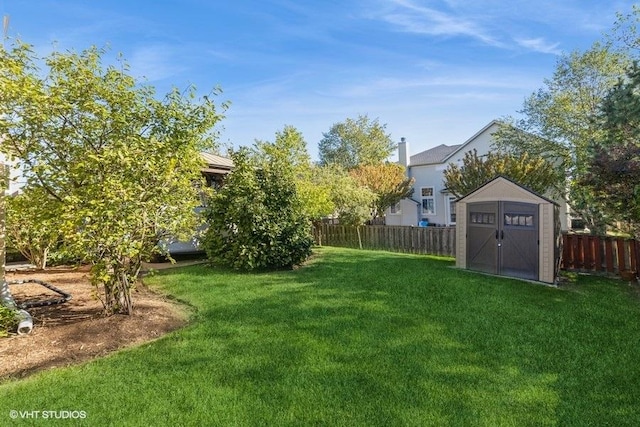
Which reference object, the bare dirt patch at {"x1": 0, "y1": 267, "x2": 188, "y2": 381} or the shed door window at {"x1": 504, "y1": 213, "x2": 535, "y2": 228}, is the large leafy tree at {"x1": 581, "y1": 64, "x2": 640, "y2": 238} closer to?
the shed door window at {"x1": 504, "y1": 213, "x2": 535, "y2": 228}

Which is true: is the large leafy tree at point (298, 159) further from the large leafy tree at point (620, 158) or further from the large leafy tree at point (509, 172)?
the large leafy tree at point (620, 158)

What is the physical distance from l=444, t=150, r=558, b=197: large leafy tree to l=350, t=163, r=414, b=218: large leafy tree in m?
5.81

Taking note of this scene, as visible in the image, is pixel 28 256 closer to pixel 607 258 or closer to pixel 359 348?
pixel 359 348

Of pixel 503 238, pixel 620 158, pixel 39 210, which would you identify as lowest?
pixel 503 238

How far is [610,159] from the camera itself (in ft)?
24.7

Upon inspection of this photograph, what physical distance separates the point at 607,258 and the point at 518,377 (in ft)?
24.7

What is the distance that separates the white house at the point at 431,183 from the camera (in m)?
22.7

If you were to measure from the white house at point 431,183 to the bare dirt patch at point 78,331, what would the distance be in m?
20.1

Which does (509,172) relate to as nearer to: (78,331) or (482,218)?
(482,218)

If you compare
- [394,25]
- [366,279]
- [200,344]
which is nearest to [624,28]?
[394,25]

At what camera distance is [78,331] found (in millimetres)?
5012

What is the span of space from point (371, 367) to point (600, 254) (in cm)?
857

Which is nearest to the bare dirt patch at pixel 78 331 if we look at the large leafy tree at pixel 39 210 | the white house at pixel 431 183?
the large leafy tree at pixel 39 210

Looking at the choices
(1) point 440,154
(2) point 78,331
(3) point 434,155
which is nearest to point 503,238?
(2) point 78,331
